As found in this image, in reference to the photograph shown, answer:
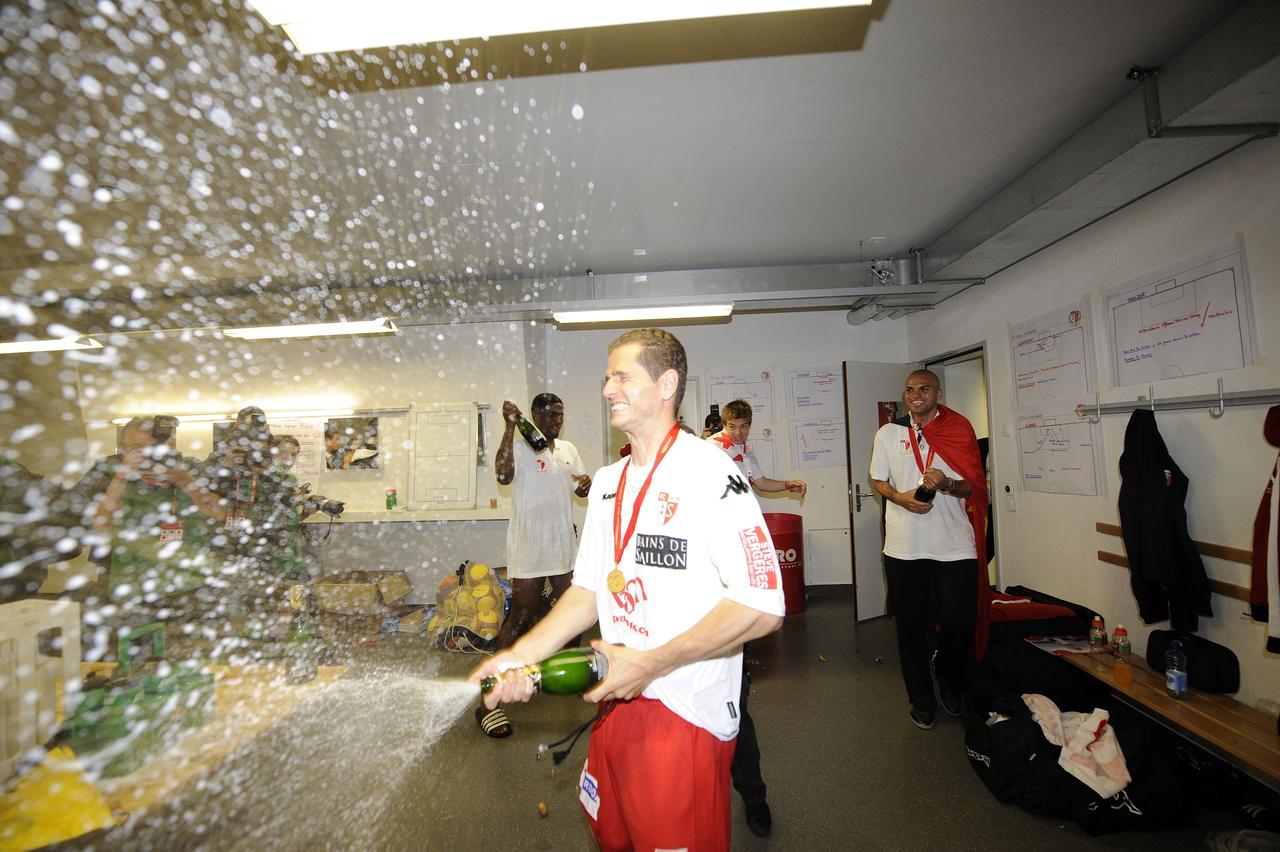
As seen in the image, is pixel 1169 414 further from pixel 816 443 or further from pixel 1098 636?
pixel 816 443

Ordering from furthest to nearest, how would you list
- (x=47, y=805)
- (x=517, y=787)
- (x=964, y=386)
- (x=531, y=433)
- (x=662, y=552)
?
1. (x=964, y=386)
2. (x=531, y=433)
3. (x=517, y=787)
4. (x=662, y=552)
5. (x=47, y=805)

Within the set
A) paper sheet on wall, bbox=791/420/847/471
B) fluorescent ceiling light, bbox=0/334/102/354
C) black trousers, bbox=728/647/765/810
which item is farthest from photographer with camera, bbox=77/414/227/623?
paper sheet on wall, bbox=791/420/847/471

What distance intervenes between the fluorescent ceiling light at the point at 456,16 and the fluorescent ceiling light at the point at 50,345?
85 cm

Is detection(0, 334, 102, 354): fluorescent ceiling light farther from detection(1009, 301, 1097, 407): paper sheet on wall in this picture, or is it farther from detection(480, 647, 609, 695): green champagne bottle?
detection(1009, 301, 1097, 407): paper sheet on wall

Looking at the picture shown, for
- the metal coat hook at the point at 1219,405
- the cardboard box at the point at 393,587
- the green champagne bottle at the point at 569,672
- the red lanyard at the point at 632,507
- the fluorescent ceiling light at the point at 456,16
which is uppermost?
the fluorescent ceiling light at the point at 456,16

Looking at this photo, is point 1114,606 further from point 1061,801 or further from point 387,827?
point 387,827

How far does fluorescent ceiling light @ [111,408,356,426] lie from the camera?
772mm

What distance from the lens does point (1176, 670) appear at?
2.13 metres

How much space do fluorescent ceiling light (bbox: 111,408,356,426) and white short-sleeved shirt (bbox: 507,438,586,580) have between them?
142 centimetres

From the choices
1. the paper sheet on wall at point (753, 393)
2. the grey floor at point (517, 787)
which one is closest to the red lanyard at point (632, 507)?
the grey floor at point (517, 787)

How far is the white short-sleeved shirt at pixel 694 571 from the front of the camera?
95 centimetres

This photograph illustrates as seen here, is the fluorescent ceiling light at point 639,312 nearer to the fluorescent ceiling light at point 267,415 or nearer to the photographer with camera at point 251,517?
the fluorescent ceiling light at point 267,415

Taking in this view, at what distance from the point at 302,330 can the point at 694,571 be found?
3.62ft

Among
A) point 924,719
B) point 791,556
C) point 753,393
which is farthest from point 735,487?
point 753,393
